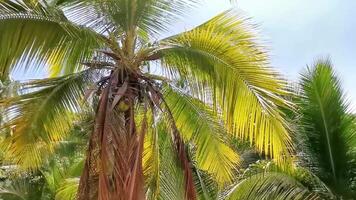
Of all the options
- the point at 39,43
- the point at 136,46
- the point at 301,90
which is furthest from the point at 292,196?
the point at 39,43

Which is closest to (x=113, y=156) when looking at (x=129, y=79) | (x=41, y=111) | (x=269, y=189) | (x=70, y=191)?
(x=129, y=79)

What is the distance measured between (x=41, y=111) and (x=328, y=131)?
609cm

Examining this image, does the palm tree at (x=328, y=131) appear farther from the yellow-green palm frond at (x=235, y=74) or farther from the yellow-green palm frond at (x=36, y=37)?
the yellow-green palm frond at (x=36, y=37)

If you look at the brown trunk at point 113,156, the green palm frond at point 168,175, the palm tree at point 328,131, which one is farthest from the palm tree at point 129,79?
the palm tree at point 328,131

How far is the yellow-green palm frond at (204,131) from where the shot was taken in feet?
27.3

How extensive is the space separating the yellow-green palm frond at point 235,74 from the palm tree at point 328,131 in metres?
3.95

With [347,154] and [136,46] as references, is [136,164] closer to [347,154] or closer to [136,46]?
[136,46]

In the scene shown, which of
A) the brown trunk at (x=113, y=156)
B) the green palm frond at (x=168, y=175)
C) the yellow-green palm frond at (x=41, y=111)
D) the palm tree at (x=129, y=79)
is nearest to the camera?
the brown trunk at (x=113, y=156)

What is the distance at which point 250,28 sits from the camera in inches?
299

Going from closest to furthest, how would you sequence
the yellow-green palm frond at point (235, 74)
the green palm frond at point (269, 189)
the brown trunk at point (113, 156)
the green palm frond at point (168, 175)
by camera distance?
the brown trunk at point (113, 156) → the yellow-green palm frond at point (235, 74) → the green palm frond at point (168, 175) → the green palm frond at point (269, 189)

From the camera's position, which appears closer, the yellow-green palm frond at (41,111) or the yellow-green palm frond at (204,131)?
the yellow-green palm frond at (41,111)

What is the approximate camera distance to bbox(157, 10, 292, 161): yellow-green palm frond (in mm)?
7336

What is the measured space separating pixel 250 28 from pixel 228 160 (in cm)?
219

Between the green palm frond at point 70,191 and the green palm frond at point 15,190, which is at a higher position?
the green palm frond at point 70,191
